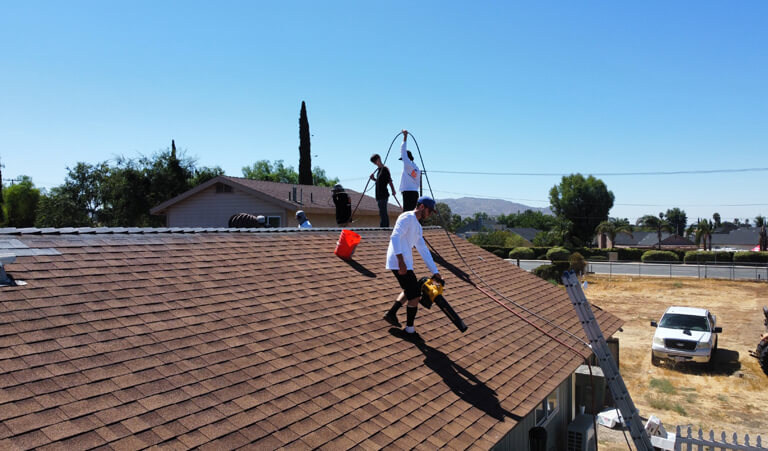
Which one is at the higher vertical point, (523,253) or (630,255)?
(523,253)

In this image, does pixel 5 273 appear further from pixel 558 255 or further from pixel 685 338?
pixel 558 255

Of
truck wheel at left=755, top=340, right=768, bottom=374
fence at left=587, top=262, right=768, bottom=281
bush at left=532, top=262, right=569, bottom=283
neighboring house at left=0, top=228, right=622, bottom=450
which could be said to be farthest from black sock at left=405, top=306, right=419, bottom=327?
fence at left=587, top=262, right=768, bottom=281

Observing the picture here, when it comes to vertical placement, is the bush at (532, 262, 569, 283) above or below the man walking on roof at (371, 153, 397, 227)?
below

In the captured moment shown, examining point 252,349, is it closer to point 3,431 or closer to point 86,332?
point 86,332

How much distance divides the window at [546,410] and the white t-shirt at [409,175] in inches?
190

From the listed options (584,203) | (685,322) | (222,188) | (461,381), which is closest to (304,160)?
(222,188)

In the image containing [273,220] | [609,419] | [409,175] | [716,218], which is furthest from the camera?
[716,218]

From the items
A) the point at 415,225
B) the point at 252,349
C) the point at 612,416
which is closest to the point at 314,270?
the point at 415,225

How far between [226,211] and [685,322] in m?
18.8

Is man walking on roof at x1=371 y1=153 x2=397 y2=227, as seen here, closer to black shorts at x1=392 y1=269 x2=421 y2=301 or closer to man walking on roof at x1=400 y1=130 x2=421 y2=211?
man walking on roof at x1=400 y1=130 x2=421 y2=211

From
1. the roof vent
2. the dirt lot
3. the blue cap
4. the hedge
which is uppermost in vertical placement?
the blue cap

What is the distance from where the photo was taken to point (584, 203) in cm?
8156

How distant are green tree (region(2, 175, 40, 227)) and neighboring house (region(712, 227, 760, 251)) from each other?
100295mm

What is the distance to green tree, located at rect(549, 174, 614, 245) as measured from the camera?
266 ft
